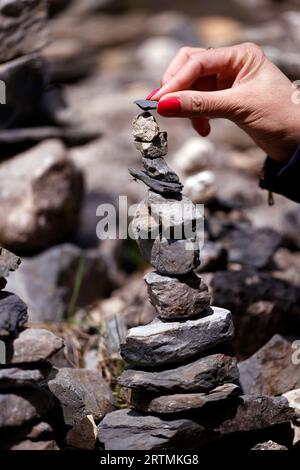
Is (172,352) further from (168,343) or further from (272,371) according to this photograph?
(272,371)

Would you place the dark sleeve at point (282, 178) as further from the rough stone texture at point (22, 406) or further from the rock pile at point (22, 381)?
the rough stone texture at point (22, 406)

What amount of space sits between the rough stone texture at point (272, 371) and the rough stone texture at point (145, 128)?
1.18m

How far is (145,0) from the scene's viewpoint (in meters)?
12.5

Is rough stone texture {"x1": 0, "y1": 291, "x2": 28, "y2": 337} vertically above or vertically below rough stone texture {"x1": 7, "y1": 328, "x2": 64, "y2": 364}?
above

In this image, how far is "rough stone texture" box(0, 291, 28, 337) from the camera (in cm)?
239

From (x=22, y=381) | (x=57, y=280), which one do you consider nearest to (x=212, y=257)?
(x=57, y=280)

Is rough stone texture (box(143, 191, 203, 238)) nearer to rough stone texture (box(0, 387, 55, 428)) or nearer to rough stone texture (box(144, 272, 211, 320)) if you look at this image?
rough stone texture (box(144, 272, 211, 320))

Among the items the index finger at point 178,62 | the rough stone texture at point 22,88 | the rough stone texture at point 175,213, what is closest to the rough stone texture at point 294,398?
the rough stone texture at point 175,213

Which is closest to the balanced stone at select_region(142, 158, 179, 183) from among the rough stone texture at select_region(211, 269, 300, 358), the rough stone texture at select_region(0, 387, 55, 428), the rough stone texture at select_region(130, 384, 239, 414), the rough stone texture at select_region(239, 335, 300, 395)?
the rough stone texture at select_region(130, 384, 239, 414)

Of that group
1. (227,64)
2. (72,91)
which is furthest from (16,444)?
(72,91)

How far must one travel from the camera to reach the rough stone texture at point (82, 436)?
2.54 metres

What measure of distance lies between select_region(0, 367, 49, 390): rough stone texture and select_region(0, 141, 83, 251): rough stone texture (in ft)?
6.82
